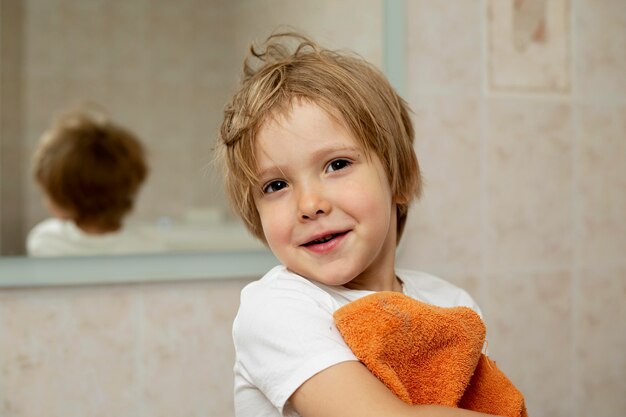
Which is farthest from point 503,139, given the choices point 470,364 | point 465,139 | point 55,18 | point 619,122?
point 55,18

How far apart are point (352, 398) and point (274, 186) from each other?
0.29m

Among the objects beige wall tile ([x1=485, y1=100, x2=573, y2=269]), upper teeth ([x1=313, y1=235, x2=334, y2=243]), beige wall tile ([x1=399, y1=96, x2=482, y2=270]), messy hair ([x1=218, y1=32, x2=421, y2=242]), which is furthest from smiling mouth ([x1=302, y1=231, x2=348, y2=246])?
beige wall tile ([x1=485, y1=100, x2=573, y2=269])

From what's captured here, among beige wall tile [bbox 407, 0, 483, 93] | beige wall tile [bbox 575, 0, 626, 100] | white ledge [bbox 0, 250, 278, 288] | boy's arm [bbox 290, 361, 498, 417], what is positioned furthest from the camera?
beige wall tile [bbox 575, 0, 626, 100]

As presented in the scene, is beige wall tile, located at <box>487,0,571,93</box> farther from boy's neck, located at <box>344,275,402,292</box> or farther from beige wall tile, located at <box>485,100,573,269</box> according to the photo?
boy's neck, located at <box>344,275,402,292</box>

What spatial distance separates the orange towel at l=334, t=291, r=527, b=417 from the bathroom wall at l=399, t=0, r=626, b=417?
62 cm

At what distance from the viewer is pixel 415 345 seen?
29.5 inches

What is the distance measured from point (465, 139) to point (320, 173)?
676 millimetres

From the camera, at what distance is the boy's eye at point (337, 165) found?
843 millimetres

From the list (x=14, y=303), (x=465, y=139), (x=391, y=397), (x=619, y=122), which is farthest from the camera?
(x=619, y=122)

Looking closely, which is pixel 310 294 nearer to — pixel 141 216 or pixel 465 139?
pixel 141 216

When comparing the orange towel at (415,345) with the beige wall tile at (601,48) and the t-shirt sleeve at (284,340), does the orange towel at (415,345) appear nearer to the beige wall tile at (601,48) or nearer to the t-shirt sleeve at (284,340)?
the t-shirt sleeve at (284,340)

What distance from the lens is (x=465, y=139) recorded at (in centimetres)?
143

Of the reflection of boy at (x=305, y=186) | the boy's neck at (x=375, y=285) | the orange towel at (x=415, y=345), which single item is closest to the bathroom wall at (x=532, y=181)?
the boy's neck at (x=375, y=285)

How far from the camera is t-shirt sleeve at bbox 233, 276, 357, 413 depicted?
0.73 m
